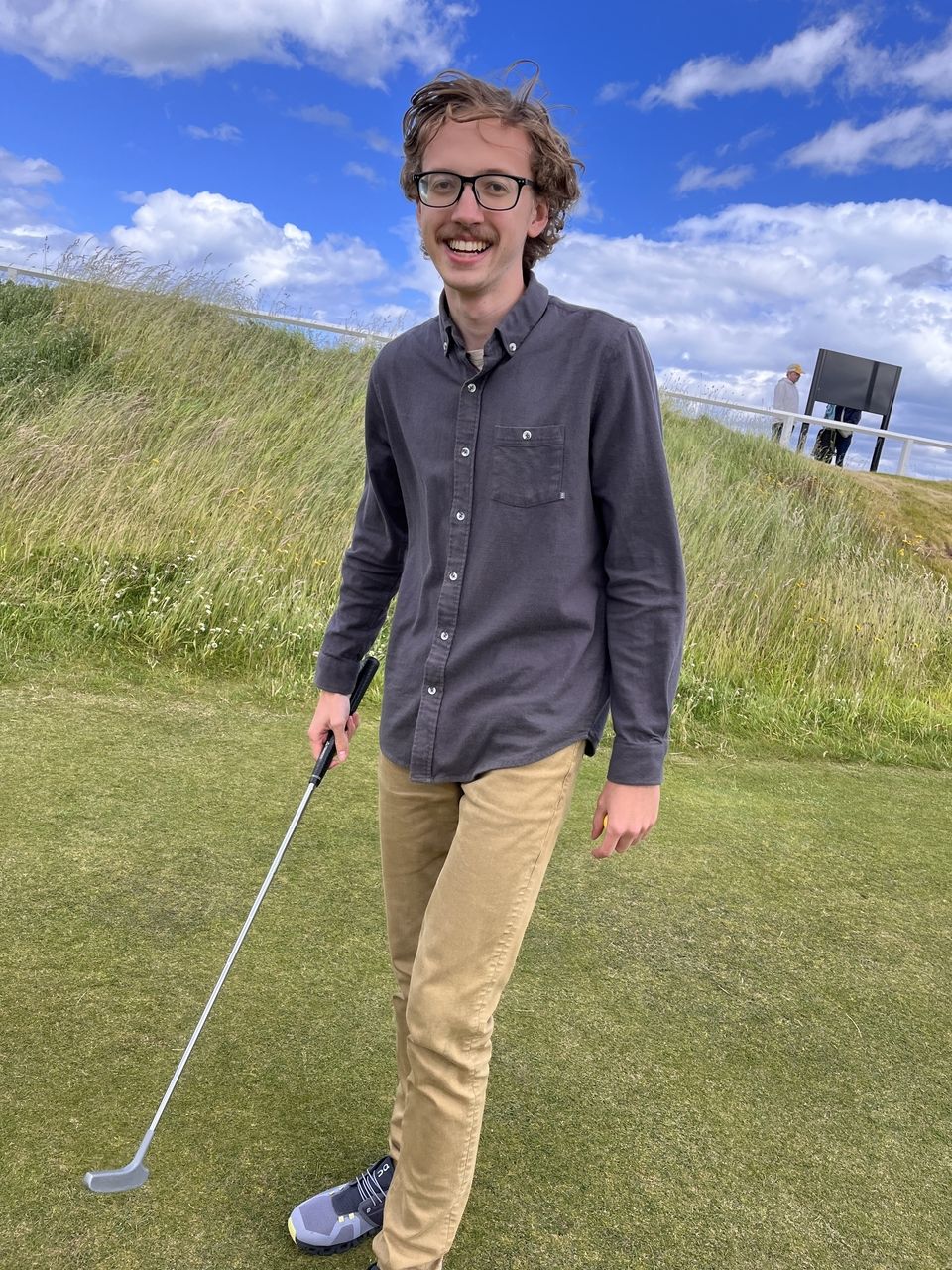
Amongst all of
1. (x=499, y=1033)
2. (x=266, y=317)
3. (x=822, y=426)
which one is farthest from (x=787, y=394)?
(x=499, y=1033)

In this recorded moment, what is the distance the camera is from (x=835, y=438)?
48.1 ft

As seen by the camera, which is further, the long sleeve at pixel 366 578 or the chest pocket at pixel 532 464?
the long sleeve at pixel 366 578

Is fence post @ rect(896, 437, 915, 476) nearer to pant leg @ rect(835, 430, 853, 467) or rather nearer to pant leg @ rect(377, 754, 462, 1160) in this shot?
pant leg @ rect(835, 430, 853, 467)

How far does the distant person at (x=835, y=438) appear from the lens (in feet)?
46.6

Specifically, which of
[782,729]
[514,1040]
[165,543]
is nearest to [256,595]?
[165,543]

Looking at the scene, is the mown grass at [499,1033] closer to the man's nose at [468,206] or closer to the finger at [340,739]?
the finger at [340,739]

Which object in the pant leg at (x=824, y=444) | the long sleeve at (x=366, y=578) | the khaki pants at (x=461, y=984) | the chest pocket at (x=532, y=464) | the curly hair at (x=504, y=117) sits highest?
the pant leg at (x=824, y=444)

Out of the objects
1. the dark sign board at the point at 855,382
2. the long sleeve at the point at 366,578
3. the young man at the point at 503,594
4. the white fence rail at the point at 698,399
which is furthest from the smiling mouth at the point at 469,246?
the dark sign board at the point at 855,382

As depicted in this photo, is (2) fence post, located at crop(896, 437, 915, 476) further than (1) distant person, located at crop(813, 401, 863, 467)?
Yes

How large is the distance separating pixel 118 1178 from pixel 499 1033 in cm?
103

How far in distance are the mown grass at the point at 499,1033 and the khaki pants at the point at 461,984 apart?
1.10 feet

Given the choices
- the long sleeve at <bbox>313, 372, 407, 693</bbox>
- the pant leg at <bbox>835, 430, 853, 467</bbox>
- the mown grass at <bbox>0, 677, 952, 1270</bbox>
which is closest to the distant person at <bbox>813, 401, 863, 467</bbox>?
the pant leg at <bbox>835, 430, 853, 467</bbox>

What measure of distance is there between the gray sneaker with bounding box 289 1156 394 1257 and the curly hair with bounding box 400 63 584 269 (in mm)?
1766

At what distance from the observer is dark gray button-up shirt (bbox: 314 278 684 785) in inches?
70.1
